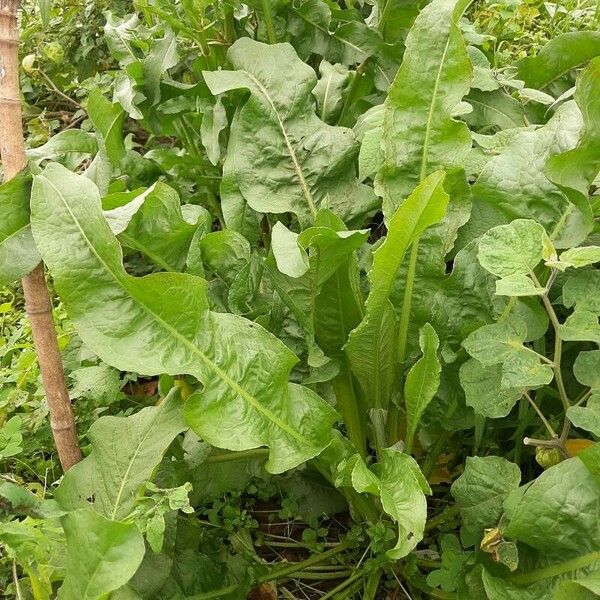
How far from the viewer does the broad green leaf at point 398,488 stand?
96cm

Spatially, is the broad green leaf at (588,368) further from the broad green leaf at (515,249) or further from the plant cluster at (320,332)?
the broad green leaf at (515,249)

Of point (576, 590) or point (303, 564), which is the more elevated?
point (576, 590)

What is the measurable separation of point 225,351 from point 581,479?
524mm

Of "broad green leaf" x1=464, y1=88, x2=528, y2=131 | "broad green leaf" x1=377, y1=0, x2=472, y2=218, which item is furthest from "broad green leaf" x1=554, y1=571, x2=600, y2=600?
Result: "broad green leaf" x1=464, y1=88, x2=528, y2=131

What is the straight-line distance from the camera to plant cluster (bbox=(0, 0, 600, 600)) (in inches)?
38.6

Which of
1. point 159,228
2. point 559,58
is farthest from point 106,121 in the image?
point 559,58

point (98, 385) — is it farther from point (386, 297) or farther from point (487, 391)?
point (487, 391)

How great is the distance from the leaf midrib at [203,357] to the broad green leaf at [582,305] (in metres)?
0.42

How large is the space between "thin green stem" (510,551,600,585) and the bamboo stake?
0.73m

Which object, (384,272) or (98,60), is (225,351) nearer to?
(384,272)

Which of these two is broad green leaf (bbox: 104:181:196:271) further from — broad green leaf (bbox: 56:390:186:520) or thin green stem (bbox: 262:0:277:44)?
thin green stem (bbox: 262:0:277:44)

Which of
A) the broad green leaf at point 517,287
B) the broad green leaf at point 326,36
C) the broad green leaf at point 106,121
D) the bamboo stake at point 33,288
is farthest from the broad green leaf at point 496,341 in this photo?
the broad green leaf at point 326,36

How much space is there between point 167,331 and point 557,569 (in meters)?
0.65

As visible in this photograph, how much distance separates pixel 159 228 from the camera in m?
1.19
